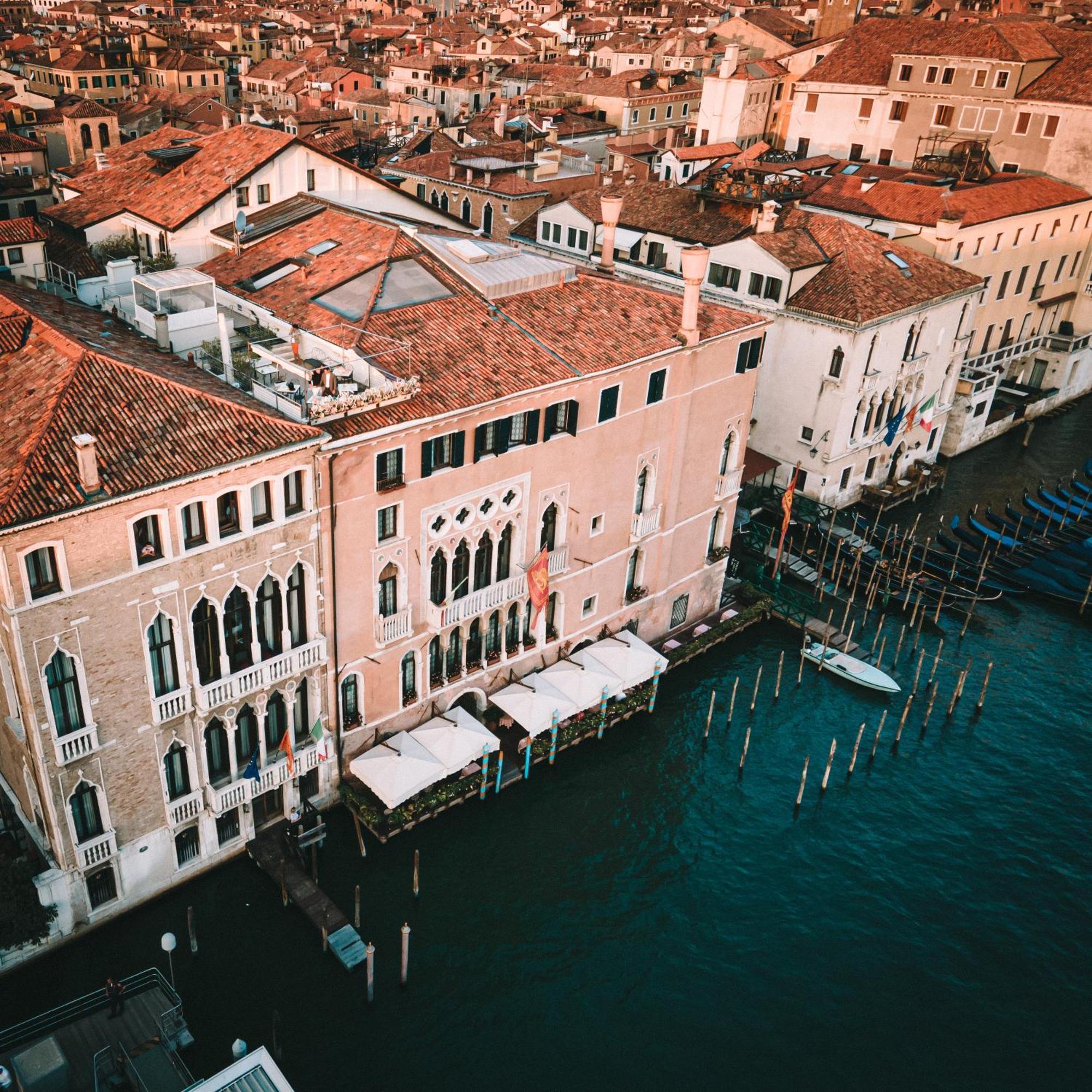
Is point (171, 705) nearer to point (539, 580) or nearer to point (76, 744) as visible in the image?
point (76, 744)

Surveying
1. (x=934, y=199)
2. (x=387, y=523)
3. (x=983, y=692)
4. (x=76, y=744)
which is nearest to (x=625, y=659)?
(x=387, y=523)

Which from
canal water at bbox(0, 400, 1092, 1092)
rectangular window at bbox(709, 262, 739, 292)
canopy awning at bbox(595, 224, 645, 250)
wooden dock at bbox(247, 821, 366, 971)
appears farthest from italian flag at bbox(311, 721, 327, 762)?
canopy awning at bbox(595, 224, 645, 250)

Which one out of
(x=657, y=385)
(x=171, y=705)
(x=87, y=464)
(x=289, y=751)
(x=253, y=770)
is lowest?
(x=253, y=770)

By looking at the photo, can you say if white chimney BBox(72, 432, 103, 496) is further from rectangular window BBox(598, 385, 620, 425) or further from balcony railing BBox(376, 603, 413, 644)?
rectangular window BBox(598, 385, 620, 425)

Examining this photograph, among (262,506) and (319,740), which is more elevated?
(262,506)

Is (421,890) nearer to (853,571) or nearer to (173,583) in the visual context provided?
(173,583)

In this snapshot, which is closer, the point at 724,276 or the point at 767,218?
the point at 767,218

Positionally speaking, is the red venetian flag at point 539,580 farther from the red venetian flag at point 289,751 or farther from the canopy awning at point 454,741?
the red venetian flag at point 289,751
